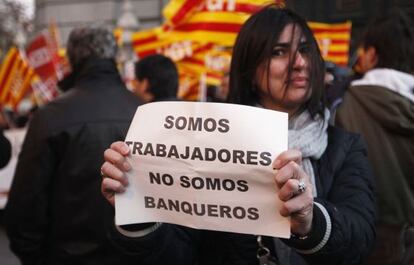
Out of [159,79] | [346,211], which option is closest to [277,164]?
[346,211]

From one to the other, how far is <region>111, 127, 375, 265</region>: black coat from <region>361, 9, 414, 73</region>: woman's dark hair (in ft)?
3.45

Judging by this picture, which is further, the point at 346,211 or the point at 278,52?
the point at 278,52

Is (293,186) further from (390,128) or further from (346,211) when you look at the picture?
(390,128)

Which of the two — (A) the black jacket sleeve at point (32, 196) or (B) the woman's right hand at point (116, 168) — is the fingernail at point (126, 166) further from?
(A) the black jacket sleeve at point (32, 196)

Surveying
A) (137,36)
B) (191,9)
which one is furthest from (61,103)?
(137,36)

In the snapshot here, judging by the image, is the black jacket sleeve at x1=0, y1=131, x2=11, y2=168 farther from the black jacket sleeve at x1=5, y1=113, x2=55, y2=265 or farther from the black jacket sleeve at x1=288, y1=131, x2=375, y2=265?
the black jacket sleeve at x1=288, y1=131, x2=375, y2=265

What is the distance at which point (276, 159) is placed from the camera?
1425 mm

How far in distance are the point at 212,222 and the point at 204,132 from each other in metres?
0.25

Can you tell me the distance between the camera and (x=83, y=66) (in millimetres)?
2955

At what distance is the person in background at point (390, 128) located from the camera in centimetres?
260

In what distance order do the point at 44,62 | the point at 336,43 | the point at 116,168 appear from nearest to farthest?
1. the point at 116,168
2. the point at 336,43
3. the point at 44,62

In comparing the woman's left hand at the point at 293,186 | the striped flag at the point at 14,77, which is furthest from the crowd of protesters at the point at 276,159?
the striped flag at the point at 14,77

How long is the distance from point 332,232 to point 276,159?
290mm

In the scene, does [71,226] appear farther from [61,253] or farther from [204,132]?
[204,132]
